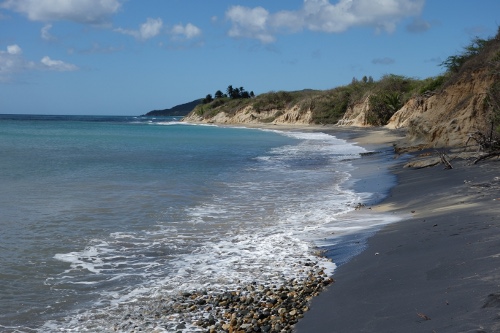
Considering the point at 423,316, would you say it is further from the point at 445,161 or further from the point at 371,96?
the point at 371,96

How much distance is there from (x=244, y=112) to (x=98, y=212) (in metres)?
87.4

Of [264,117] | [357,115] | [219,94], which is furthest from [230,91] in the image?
[357,115]

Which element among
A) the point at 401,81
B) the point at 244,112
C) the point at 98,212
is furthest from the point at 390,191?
the point at 244,112

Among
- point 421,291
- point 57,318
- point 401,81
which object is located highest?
point 401,81

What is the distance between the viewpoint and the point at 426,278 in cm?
588

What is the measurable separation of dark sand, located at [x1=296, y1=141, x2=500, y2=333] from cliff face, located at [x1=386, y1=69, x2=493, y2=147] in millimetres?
10209

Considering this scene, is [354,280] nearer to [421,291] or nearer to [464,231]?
[421,291]

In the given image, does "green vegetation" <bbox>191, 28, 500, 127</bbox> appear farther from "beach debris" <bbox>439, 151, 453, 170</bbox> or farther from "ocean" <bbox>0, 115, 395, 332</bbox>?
"ocean" <bbox>0, 115, 395, 332</bbox>

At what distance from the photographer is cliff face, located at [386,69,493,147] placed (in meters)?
20.7

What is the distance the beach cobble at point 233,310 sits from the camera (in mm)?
5547

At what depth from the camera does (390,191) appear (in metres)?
13.9

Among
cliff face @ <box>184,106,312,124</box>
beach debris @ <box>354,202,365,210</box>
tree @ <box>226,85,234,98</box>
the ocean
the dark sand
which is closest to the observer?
the dark sand

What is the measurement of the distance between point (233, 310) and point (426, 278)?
6.94 ft

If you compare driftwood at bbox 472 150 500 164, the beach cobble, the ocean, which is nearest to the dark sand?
the beach cobble
